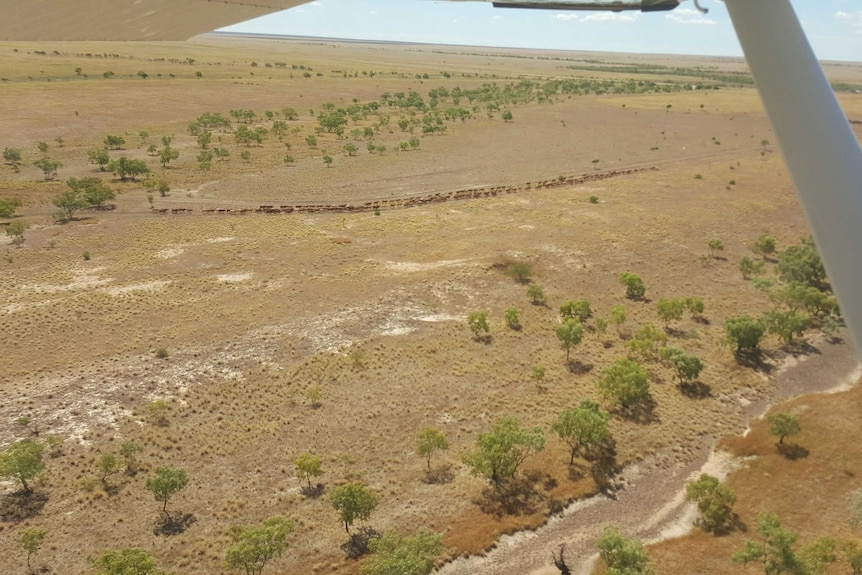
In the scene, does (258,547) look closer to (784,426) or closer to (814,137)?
(814,137)

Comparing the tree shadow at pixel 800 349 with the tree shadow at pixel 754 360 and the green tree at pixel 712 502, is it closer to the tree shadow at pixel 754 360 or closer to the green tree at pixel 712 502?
the tree shadow at pixel 754 360

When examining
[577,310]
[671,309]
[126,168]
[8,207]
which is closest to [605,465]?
[577,310]

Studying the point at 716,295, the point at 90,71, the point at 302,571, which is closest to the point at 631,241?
the point at 716,295

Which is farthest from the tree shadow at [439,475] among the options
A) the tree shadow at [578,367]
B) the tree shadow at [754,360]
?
the tree shadow at [754,360]

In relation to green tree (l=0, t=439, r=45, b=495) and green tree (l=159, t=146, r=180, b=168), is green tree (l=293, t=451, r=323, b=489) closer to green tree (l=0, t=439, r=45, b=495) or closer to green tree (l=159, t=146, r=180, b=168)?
green tree (l=0, t=439, r=45, b=495)

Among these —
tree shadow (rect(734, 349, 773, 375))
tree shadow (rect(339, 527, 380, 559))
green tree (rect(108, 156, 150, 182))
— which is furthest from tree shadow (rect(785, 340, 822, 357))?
green tree (rect(108, 156, 150, 182))

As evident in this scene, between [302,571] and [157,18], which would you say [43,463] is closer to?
[302,571]
